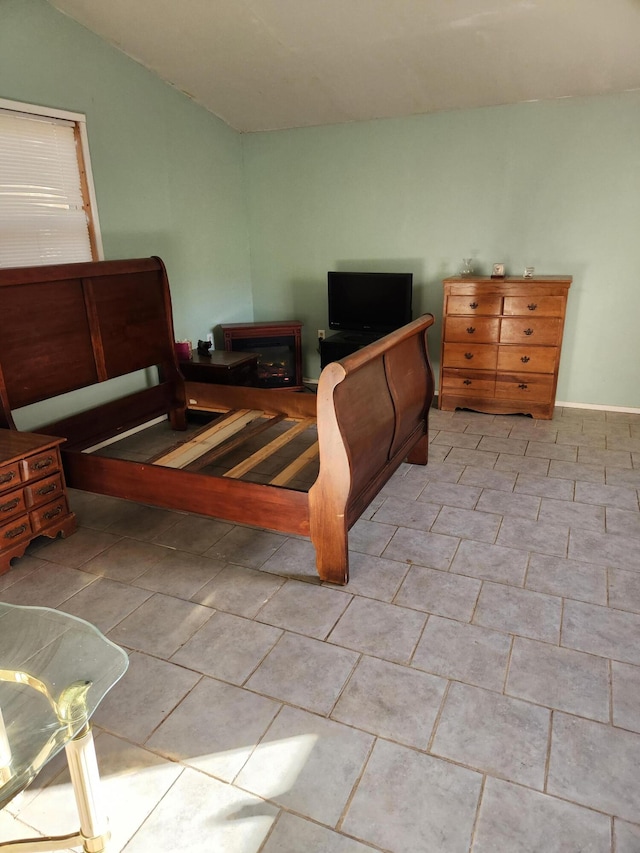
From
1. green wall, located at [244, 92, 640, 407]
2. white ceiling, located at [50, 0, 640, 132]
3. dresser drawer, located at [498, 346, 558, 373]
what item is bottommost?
dresser drawer, located at [498, 346, 558, 373]

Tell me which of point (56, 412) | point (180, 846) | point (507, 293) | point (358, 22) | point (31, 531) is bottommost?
point (180, 846)

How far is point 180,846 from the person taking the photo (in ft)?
5.05

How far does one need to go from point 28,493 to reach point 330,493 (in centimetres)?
154

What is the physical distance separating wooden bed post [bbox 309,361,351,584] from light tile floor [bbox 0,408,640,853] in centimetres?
13

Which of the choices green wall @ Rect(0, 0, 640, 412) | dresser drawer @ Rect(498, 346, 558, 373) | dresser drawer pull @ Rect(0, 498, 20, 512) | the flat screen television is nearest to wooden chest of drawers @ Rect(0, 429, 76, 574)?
dresser drawer pull @ Rect(0, 498, 20, 512)

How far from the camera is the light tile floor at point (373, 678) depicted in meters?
1.60

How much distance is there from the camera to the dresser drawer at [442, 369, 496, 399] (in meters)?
4.81

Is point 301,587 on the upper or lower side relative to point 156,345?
lower

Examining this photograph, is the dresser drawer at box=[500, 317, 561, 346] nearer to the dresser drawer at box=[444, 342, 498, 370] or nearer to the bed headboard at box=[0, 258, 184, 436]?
the dresser drawer at box=[444, 342, 498, 370]

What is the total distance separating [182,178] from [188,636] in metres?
3.99

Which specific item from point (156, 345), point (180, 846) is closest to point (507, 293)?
point (156, 345)

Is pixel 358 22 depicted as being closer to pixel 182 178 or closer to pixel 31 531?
pixel 182 178

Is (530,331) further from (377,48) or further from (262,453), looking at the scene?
(262,453)

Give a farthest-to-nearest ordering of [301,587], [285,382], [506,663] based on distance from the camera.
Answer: [285,382]
[301,587]
[506,663]
